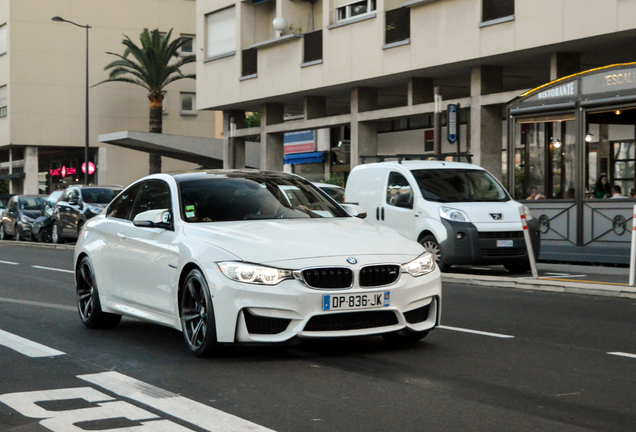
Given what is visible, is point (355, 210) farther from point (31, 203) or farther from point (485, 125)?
point (31, 203)

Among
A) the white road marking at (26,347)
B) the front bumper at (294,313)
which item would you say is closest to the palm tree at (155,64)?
the white road marking at (26,347)

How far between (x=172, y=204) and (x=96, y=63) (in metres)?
55.2

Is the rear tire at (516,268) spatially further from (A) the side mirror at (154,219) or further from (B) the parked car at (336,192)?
(A) the side mirror at (154,219)

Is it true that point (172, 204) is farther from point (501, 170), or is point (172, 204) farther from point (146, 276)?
point (501, 170)

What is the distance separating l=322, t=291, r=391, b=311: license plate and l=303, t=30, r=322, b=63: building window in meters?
25.7

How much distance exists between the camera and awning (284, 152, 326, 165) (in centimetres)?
4369

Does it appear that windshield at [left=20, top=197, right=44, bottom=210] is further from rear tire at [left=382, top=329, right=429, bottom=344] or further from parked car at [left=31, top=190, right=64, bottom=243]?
rear tire at [left=382, top=329, right=429, bottom=344]

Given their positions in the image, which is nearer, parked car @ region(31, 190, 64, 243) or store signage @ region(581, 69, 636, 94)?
store signage @ region(581, 69, 636, 94)

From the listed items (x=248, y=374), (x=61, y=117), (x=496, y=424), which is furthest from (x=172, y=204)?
(x=61, y=117)

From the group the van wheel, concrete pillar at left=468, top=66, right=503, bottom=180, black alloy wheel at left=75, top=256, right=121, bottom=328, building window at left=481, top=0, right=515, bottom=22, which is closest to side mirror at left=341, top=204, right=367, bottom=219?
black alloy wheel at left=75, top=256, right=121, bottom=328

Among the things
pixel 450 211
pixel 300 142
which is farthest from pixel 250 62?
pixel 450 211

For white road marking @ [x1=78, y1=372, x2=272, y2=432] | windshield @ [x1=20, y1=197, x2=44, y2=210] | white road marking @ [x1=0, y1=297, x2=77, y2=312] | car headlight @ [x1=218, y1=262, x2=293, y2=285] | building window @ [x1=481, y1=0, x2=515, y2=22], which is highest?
building window @ [x1=481, y1=0, x2=515, y2=22]

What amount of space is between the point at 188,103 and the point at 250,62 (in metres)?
29.7

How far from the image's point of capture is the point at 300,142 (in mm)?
45438
